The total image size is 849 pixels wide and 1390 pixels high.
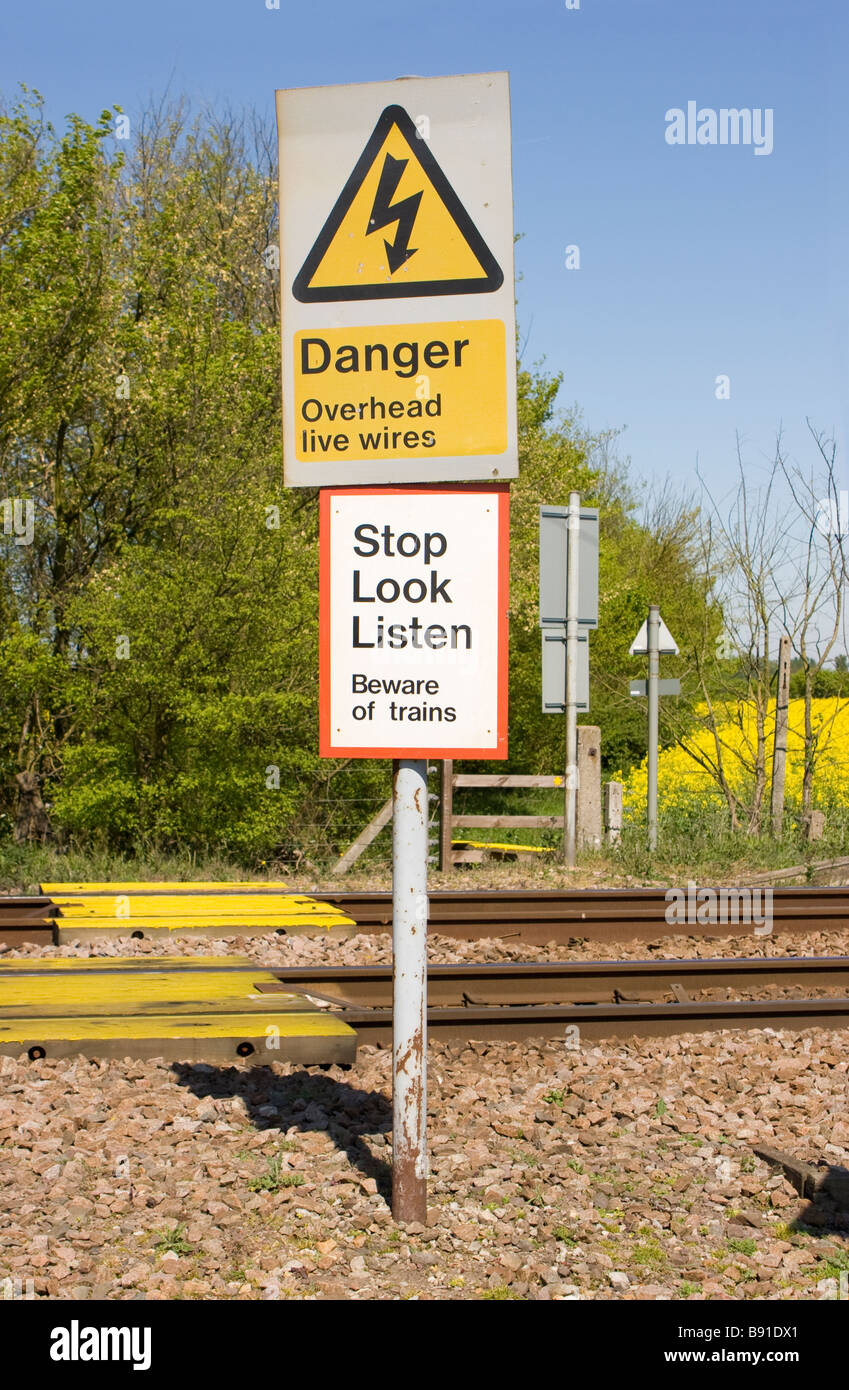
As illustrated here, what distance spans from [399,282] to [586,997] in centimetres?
437

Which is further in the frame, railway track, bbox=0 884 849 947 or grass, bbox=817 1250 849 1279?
railway track, bbox=0 884 849 947

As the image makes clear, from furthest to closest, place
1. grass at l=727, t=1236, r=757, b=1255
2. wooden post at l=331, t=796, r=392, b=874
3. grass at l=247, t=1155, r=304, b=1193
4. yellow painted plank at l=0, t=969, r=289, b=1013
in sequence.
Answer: wooden post at l=331, t=796, r=392, b=874, yellow painted plank at l=0, t=969, r=289, b=1013, grass at l=247, t=1155, r=304, b=1193, grass at l=727, t=1236, r=757, b=1255

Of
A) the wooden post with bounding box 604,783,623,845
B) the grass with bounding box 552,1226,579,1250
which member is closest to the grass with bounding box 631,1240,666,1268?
the grass with bounding box 552,1226,579,1250

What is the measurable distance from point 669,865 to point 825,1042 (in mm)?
6384

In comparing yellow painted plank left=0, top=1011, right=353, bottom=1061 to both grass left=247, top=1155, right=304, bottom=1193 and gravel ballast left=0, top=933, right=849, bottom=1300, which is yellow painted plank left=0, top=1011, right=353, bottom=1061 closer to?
gravel ballast left=0, top=933, right=849, bottom=1300

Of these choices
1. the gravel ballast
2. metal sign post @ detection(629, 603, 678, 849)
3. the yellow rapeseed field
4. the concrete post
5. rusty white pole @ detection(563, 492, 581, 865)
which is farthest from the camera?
the yellow rapeseed field

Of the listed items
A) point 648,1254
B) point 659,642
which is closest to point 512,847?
point 659,642

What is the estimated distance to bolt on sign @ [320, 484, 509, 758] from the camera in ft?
13.4

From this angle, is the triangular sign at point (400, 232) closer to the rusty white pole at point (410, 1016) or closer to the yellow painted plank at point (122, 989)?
the rusty white pole at point (410, 1016)

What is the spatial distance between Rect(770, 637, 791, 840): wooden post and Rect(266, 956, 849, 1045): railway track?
710cm

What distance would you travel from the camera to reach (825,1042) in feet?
20.5

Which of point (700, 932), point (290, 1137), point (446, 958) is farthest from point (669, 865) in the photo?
point (290, 1137)

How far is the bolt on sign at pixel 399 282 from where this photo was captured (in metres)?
4.06

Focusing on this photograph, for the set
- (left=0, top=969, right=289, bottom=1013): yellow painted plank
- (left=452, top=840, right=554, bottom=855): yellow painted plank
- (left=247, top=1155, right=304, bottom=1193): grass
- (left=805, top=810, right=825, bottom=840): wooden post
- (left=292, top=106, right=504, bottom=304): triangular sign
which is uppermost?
(left=292, top=106, right=504, bottom=304): triangular sign
